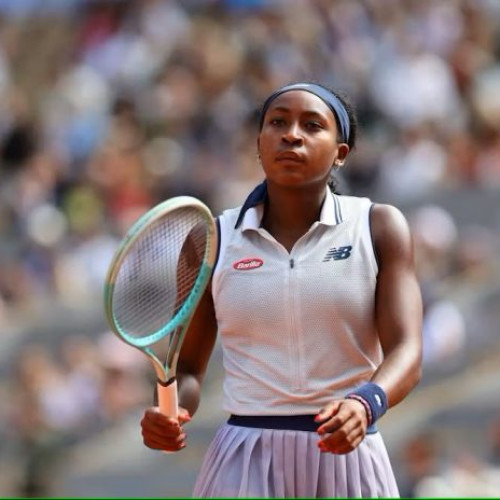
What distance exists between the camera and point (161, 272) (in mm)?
4602

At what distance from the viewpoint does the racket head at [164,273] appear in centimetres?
433

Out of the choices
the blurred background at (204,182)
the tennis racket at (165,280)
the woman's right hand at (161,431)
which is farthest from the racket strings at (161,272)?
the blurred background at (204,182)

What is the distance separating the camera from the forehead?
454 cm

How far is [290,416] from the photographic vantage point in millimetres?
4488

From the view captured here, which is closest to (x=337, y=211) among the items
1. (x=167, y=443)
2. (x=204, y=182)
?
(x=167, y=443)

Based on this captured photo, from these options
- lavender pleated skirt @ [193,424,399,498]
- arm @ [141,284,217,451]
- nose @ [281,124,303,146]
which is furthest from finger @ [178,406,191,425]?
nose @ [281,124,303,146]

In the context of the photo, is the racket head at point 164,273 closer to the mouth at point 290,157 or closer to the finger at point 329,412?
the mouth at point 290,157

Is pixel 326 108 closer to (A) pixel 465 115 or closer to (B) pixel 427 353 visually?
(B) pixel 427 353

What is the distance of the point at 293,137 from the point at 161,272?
580mm

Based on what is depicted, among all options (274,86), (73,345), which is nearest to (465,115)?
(274,86)

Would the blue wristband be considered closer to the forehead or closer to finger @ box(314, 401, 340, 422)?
finger @ box(314, 401, 340, 422)

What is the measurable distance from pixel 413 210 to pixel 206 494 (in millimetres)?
6393

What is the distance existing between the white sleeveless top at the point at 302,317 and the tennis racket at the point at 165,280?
11 cm

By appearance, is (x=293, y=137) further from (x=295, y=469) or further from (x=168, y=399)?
(x=295, y=469)
